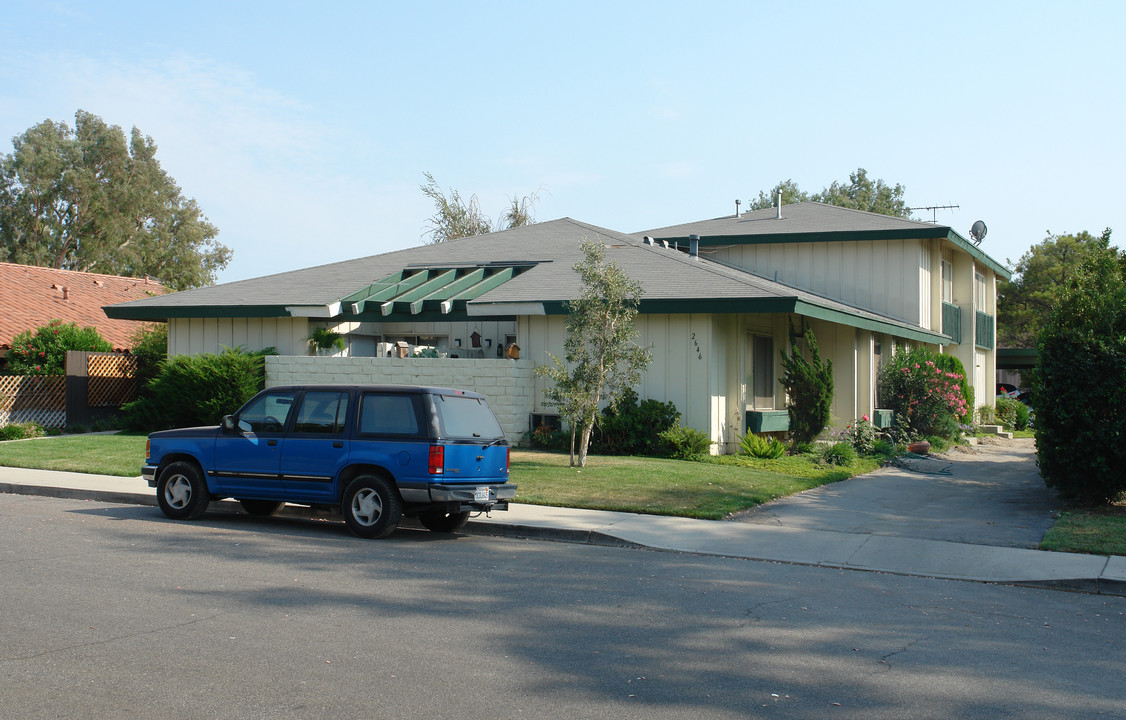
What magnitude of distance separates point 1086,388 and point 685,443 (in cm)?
717

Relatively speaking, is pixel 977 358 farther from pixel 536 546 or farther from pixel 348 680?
pixel 348 680

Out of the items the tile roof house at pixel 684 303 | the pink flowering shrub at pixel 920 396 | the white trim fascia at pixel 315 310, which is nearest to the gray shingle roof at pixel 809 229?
the tile roof house at pixel 684 303

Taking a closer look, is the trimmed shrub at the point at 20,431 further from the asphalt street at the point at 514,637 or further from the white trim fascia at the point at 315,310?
the asphalt street at the point at 514,637

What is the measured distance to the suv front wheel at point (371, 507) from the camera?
10.5m

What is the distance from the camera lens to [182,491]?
38.7 ft

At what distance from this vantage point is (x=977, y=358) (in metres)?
32.0

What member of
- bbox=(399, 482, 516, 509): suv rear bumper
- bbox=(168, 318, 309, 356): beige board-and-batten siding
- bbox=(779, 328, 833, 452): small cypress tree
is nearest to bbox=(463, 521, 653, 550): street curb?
bbox=(399, 482, 516, 509): suv rear bumper

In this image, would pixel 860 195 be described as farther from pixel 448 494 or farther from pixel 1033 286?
pixel 448 494

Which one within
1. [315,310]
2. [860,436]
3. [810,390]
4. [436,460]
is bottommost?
[860,436]

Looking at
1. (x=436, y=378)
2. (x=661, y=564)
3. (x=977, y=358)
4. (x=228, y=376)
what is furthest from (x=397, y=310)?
(x=977, y=358)

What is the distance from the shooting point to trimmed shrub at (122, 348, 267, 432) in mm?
20969

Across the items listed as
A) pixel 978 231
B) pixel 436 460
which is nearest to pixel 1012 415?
pixel 978 231

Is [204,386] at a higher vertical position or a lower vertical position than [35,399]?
higher

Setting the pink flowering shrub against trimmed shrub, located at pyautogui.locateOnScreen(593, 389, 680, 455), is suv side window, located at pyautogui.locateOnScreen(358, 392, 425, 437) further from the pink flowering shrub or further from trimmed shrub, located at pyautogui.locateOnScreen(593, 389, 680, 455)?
the pink flowering shrub
